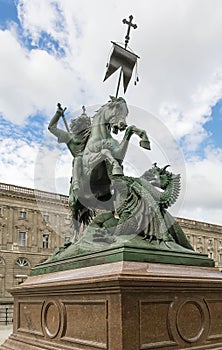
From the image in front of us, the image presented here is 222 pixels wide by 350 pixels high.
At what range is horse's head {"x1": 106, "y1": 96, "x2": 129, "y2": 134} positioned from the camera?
21.9 ft

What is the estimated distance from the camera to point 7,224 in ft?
164

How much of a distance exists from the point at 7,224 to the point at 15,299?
144 ft

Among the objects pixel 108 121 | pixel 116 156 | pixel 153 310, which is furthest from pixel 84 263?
pixel 108 121

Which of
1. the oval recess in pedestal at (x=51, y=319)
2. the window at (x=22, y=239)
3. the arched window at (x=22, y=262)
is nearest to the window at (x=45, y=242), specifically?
the window at (x=22, y=239)

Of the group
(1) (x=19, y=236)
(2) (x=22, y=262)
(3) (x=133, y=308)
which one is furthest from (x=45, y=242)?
(3) (x=133, y=308)

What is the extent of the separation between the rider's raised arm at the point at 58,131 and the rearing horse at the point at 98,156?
0.02 metres

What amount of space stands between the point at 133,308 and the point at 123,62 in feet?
14.2

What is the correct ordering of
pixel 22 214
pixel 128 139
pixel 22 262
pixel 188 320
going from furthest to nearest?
pixel 22 214 → pixel 22 262 → pixel 128 139 → pixel 188 320

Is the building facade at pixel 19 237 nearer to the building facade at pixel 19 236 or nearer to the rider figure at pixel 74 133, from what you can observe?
the building facade at pixel 19 236

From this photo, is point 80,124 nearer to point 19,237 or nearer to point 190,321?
point 190,321

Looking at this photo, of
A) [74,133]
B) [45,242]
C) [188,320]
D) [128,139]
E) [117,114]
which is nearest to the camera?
[188,320]

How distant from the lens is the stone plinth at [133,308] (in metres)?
4.52

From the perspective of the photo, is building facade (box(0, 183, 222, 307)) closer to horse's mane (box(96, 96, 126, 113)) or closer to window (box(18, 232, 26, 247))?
window (box(18, 232, 26, 247))

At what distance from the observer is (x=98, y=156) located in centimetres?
667
